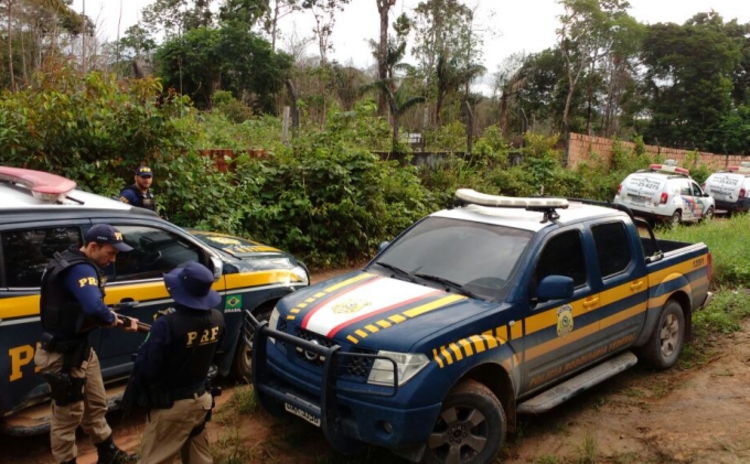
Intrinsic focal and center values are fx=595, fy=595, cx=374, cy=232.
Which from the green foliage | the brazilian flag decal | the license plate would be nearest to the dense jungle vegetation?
the green foliage

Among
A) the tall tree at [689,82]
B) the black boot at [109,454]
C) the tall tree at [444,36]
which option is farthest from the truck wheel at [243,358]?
the tall tree at [689,82]

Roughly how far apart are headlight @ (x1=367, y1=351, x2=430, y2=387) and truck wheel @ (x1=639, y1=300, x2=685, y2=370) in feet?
10.0

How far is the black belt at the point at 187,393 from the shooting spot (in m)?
3.33

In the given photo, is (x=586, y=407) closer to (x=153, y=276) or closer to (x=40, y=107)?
(x=153, y=276)

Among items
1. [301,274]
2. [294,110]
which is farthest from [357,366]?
[294,110]

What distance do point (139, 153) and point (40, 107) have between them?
1.25 metres

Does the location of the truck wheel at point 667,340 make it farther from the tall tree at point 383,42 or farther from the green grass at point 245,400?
the tall tree at point 383,42

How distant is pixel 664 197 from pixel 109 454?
14.9 metres

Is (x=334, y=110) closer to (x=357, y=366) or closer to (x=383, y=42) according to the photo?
(x=357, y=366)

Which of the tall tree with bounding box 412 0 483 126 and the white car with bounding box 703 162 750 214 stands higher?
the tall tree with bounding box 412 0 483 126

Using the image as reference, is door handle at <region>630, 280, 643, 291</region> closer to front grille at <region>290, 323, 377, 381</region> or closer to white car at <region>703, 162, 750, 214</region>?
front grille at <region>290, 323, 377, 381</region>

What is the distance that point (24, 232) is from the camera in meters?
4.00

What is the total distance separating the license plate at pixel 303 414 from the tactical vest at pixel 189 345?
0.72m

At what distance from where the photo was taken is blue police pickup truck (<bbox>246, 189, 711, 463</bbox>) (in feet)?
11.8
